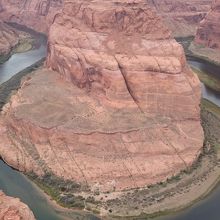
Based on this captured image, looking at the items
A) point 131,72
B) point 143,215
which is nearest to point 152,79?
point 131,72

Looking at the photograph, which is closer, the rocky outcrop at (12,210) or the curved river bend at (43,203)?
the rocky outcrop at (12,210)

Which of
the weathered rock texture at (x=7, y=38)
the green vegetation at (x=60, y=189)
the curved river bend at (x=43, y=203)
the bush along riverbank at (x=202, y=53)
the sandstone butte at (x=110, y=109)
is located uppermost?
the sandstone butte at (x=110, y=109)

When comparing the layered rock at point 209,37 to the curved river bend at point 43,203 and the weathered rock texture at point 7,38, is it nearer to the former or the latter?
the weathered rock texture at point 7,38

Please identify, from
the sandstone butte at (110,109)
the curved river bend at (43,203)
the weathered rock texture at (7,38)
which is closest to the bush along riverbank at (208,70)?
the sandstone butte at (110,109)

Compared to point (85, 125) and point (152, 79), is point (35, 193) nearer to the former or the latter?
point (85, 125)

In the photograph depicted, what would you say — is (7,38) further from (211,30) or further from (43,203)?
(43,203)
